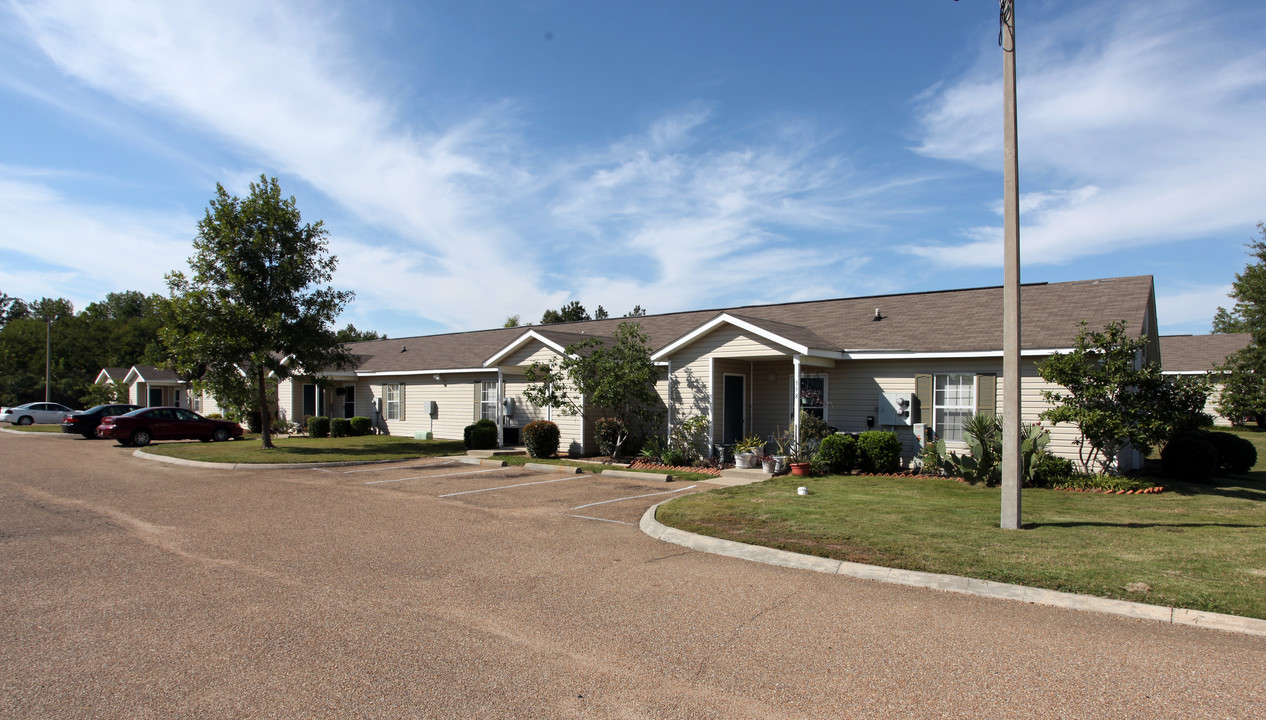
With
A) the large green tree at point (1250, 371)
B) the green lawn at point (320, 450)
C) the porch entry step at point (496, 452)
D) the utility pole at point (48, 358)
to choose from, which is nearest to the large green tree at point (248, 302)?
the green lawn at point (320, 450)

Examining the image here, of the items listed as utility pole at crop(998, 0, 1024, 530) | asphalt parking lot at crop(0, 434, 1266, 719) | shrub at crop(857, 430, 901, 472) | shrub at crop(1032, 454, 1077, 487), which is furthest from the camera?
shrub at crop(857, 430, 901, 472)

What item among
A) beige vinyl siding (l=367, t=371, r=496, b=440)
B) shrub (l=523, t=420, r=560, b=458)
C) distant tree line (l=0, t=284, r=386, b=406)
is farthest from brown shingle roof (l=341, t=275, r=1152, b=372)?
distant tree line (l=0, t=284, r=386, b=406)

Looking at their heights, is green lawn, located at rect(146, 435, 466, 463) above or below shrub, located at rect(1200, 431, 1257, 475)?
below

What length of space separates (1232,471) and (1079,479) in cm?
607

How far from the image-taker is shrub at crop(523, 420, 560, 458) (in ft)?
63.1

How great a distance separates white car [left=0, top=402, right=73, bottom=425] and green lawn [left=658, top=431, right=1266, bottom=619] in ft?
138

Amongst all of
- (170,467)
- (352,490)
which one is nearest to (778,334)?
(352,490)

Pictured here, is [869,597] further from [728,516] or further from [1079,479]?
[1079,479]

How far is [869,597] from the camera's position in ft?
20.7

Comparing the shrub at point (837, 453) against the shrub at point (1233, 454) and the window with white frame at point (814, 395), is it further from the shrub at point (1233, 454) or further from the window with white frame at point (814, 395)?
the shrub at point (1233, 454)

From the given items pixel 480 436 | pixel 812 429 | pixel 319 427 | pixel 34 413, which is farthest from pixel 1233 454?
pixel 34 413

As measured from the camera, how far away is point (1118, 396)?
12.7m

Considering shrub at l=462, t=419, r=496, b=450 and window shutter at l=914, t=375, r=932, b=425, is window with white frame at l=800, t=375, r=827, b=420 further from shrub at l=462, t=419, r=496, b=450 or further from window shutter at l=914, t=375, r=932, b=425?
shrub at l=462, t=419, r=496, b=450

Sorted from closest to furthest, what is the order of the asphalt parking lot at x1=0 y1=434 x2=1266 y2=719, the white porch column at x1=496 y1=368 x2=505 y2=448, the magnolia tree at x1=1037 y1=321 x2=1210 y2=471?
the asphalt parking lot at x1=0 y1=434 x2=1266 y2=719, the magnolia tree at x1=1037 y1=321 x2=1210 y2=471, the white porch column at x1=496 y1=368 x2=505 y2=448
